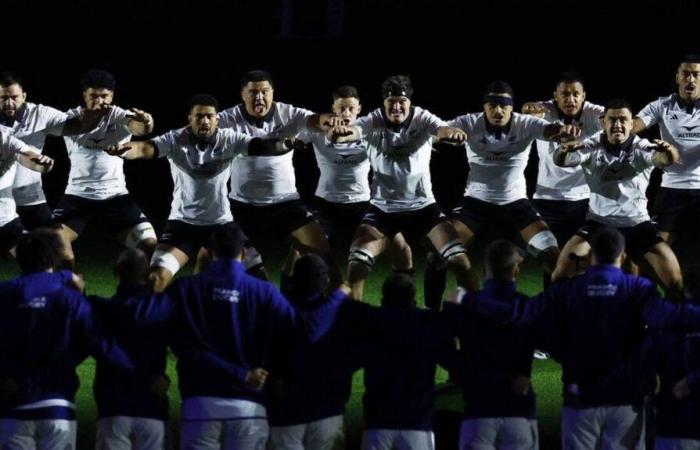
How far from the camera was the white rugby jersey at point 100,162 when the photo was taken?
1290 centimetres

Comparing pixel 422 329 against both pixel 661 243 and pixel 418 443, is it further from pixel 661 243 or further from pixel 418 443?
pixel 661 243

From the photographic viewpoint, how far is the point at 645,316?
28.2 feet

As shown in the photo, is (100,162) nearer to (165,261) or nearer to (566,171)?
(165,261)

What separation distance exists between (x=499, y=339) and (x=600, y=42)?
10.2m

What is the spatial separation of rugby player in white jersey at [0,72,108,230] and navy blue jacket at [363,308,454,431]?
15.7 ft

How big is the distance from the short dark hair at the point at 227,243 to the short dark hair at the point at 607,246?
1.84 meters

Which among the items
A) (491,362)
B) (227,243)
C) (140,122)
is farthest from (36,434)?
(140,122)

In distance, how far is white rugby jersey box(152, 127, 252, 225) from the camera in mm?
12203

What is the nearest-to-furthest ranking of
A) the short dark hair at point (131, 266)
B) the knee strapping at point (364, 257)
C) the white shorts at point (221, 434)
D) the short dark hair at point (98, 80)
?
the white shorts at point (221, 434)
the short dark hair at point (131, 266)
the knee strapping at point (364, 257)
the short dark hair at point (98, 80)

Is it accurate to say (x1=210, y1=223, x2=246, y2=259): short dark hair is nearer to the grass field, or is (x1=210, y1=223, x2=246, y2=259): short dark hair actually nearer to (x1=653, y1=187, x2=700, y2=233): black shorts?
the grass field

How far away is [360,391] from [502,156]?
7.69ft

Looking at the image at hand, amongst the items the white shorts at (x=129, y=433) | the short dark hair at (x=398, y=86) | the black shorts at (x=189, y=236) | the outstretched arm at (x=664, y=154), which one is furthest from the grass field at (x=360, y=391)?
the short dark hair at (x=398, y=86)

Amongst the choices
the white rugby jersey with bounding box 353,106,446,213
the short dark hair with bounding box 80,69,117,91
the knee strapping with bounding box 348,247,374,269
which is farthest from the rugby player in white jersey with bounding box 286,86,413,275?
the short dark hair with bounding box 80,69,117,91

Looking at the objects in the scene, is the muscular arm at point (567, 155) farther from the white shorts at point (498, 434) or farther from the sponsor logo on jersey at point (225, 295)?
the sponsor logo on jersey at point (225, 295)
